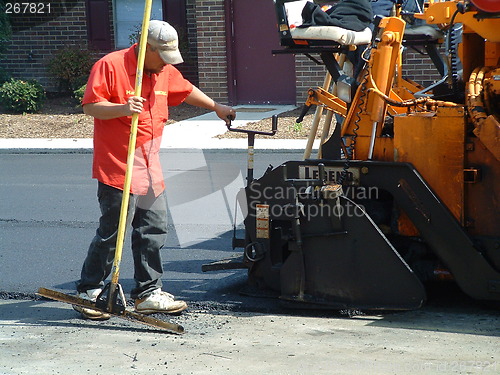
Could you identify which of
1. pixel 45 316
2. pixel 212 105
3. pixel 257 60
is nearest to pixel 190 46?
pixel 257 60

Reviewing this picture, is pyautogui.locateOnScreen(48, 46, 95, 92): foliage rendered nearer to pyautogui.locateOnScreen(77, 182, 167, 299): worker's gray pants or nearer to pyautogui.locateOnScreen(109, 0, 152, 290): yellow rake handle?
pyautogui.locateOnScreen(77, 182, 167, 299): worker's gray pants

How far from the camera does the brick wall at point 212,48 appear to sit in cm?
1666

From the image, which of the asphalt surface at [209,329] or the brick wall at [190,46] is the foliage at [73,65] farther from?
the asphalt surface at [209,329]

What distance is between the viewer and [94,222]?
8.26 metres

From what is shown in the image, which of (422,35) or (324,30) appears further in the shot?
(422,35)

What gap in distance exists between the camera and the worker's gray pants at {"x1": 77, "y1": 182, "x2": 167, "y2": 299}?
5.31m

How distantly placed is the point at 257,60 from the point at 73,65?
12.8 feet

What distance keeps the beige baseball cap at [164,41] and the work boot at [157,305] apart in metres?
1.43

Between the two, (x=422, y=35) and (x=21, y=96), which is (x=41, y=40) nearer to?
(x=21, y=96)

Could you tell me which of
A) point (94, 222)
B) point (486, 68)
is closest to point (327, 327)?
point (486, 68)

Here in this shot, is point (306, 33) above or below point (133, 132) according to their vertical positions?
above

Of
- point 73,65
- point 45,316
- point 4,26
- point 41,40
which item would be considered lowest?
point 45,316

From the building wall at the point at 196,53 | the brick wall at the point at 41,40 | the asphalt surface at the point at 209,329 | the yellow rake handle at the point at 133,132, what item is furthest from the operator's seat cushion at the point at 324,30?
the brick wall at the point at 41,40

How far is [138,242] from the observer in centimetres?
537
